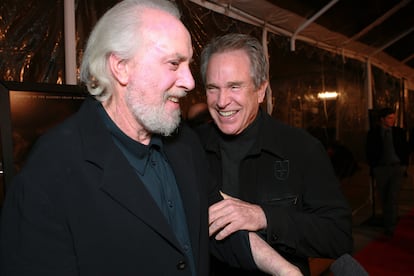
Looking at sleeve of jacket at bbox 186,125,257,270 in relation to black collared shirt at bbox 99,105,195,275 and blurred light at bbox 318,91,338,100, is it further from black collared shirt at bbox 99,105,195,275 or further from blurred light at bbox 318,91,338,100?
blurred light at bbox 318,91,338,100

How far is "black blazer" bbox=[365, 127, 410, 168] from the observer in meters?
5.00

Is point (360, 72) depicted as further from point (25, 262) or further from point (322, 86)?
point (25, 262)

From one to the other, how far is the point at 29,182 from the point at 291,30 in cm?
375

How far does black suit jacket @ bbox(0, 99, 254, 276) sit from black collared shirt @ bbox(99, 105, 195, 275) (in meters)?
0.07

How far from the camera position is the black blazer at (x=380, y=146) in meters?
5.00

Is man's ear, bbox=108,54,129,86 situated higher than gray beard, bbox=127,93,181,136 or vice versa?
man's ear, bbox=108,54,129,86

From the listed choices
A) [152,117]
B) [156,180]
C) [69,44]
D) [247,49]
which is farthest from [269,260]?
[69,44]

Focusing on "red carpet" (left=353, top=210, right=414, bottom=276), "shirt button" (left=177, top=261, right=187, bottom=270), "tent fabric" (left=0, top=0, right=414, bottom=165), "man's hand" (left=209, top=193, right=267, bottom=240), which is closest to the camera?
"shirt button" (left=177, top=261, right=187, bottom=270)

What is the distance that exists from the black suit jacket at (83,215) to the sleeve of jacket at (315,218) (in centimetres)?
47

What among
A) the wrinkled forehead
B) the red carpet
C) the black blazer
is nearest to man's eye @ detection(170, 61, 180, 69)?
the wrinkled forehead

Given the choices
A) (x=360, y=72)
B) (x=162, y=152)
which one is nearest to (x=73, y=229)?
(x=162, y=152)

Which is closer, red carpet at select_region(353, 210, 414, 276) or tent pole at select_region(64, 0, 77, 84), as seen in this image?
A: tent pole at select_region(64, 0, 77, 84)

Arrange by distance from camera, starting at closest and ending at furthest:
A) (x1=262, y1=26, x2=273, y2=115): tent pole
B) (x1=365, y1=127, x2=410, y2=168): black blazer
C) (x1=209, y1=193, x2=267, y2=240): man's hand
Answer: (x1=209, y1=193, x2=267, y2=240): man's hand, (x1=262, y1=26, x2=273, y2=115): tent pole, (x1=365, y1=127, x2=410, y2=168): black blazer

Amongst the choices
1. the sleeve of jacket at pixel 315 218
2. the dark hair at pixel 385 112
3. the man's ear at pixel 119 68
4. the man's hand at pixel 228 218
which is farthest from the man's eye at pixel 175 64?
the dark hair at pixel 385 112
